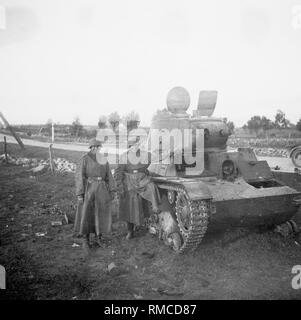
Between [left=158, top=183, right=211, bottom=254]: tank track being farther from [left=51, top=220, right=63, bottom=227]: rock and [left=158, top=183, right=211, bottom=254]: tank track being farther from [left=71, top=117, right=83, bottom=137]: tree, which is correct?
[left=71, top=117, right=83, bottom=137]: tree

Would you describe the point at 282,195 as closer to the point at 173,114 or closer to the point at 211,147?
the point at 211,147

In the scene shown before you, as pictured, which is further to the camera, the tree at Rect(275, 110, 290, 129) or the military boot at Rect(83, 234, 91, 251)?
the tree at Rect(275, 110, 290, 129)

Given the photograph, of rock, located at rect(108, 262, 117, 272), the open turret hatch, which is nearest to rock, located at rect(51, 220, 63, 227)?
rock, located at rect(108, 262, 117, 272)

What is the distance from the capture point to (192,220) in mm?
5574

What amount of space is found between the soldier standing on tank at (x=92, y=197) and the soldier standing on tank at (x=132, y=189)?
556mm

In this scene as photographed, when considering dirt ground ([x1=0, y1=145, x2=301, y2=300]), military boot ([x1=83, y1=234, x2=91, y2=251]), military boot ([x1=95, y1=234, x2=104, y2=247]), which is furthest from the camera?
military boot ([x1=95, y1=234, x2=104, y2=247])

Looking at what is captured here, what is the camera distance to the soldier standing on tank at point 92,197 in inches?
256

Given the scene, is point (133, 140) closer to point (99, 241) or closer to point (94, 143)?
point (94, 143)

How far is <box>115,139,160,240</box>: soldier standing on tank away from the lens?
704 centimetres

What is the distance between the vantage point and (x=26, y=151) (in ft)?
73.4

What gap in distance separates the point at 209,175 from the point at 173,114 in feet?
6.13

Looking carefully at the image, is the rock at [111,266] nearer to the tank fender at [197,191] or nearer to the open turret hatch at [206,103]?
the tank fender at [197,191]

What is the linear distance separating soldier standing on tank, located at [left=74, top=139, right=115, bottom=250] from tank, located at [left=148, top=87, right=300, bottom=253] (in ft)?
3.54
